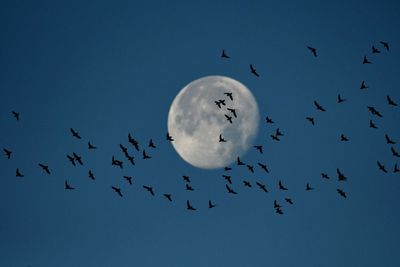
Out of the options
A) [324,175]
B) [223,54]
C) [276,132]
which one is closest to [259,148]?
[276,132]

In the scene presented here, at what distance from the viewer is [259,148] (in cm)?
8169

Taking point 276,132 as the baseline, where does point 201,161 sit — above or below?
above

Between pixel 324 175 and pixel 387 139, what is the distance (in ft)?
31.9

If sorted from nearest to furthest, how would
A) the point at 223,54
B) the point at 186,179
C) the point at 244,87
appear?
the point at 223,54, the point at 186,179, the point at 244,87

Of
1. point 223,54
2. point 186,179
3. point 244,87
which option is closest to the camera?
point 223,54

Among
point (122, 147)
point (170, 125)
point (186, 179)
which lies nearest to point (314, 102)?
point (186, 179)

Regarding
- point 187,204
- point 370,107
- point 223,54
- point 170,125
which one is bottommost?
point 187,204

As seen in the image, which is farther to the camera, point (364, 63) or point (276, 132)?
point (276, 132)

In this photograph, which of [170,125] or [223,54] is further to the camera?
[170,125]

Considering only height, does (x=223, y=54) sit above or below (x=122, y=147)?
above

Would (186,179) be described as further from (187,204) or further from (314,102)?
(314,102)

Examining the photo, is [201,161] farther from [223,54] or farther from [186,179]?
[223,54]

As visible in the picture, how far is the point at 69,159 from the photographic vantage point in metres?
78.6

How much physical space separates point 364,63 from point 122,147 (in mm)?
34304
